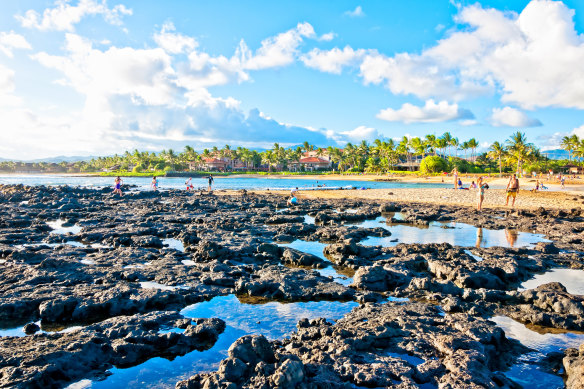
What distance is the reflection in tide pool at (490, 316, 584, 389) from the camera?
18.9 ft

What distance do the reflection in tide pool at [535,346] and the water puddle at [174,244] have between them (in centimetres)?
1193

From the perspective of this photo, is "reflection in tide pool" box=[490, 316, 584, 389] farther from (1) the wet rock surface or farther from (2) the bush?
(2) the bush

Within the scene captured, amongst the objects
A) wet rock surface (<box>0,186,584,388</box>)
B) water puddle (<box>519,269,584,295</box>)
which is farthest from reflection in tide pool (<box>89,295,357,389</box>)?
water puddle (<box>519,269,584,295</box>)

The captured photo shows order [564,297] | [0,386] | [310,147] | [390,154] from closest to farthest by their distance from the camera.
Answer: [0,386], [564,297], [390,154], [310,147]

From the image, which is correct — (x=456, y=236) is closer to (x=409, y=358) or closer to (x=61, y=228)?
(x=409, y=358)

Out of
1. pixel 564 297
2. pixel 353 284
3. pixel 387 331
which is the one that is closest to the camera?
pixel 387 331

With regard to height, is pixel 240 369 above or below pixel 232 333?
above

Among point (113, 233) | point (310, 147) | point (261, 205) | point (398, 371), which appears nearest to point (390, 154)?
point (310, 147)

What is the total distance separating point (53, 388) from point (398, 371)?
5482 millimetres

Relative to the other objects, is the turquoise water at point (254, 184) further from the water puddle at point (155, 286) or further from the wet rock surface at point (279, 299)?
the water puddle at point (155, 286)

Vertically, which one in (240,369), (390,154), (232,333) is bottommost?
(232,333)

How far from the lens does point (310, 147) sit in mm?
175875

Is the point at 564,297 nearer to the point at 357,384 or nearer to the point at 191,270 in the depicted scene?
the point at 357,384

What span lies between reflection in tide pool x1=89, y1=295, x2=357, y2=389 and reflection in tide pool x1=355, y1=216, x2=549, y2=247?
8238 mm
